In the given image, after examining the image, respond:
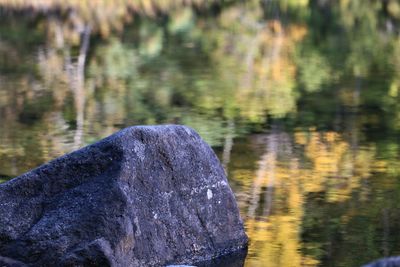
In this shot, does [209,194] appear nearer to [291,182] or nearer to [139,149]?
[139,149]

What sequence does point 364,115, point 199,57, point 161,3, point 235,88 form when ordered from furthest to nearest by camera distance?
point 161,3 < point 199,57 < point 235,88 < point 364,115

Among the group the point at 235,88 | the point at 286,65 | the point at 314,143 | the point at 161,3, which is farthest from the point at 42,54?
the point at 161,3

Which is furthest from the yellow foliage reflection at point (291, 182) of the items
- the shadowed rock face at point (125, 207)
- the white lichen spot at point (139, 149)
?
the white lichen spot at point (139, 149)

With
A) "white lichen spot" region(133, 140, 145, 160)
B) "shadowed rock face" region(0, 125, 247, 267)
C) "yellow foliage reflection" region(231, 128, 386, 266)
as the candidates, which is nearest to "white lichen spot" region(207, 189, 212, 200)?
"shadowed rock face" region(0, 125, 247, 267)

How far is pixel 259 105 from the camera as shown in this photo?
51.1ft

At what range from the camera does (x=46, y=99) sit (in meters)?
16.6

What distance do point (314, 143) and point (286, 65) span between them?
9058 millimetres

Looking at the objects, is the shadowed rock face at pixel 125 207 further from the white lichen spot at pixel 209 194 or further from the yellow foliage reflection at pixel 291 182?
the yellow foliage reflection at pixel 291 182

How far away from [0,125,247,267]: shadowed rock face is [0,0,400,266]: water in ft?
1.56

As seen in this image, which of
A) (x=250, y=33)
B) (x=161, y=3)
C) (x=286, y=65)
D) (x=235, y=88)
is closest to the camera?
(x=235, y=88)

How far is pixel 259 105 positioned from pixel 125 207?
8976 mm

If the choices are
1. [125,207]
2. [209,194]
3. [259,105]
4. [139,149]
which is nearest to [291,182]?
[209,194]

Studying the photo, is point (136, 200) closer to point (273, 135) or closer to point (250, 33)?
point (273, 135)

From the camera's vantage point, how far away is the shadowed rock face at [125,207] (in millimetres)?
Answer: 6633
